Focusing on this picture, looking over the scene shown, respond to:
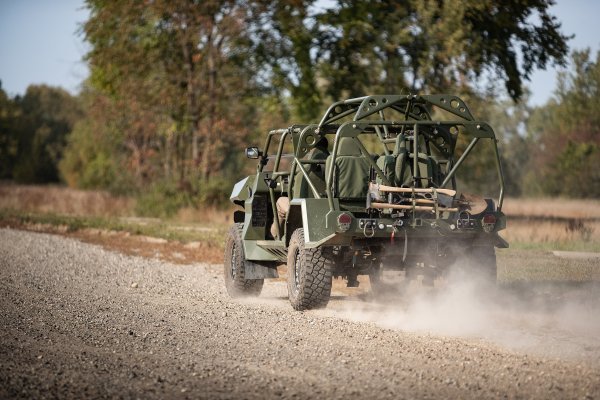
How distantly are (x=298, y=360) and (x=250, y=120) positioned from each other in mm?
27912

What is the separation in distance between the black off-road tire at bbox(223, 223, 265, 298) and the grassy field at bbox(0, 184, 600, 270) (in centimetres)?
420

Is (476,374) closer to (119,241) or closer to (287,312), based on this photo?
(287,312)

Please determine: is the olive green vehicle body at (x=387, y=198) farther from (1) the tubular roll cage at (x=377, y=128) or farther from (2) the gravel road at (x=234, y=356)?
(2) the gravel road at (x=234, y=356)

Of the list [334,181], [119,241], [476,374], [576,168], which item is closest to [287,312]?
[334,181]

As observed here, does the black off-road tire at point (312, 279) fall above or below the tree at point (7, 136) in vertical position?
below

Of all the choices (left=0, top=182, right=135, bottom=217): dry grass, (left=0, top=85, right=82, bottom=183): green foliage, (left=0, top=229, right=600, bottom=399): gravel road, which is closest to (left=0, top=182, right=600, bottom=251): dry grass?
(left=0, top=182, right=135, bottom=217): dry grass

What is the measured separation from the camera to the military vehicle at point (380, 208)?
32.9 feet

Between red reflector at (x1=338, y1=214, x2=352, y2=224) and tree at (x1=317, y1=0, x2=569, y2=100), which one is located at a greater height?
tree at (x1=317, y1=0, x2=569, y2=100)

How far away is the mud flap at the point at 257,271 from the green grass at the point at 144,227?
832cm

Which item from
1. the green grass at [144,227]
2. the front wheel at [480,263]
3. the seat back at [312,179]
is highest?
the seat back at [312,179]

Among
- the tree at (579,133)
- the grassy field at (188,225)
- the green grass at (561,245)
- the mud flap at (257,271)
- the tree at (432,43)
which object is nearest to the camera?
the mud flap at (257,271)

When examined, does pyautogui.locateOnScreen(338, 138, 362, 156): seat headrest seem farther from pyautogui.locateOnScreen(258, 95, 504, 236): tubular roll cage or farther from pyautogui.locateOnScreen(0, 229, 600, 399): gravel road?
pyautogui.locateOnScreen(0, 229, 600, 399): gravel road

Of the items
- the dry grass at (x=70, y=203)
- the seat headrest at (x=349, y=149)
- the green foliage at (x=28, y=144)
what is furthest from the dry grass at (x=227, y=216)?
the green foliage at (x=28, y=144)

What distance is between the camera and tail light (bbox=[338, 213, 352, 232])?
9820 mm
